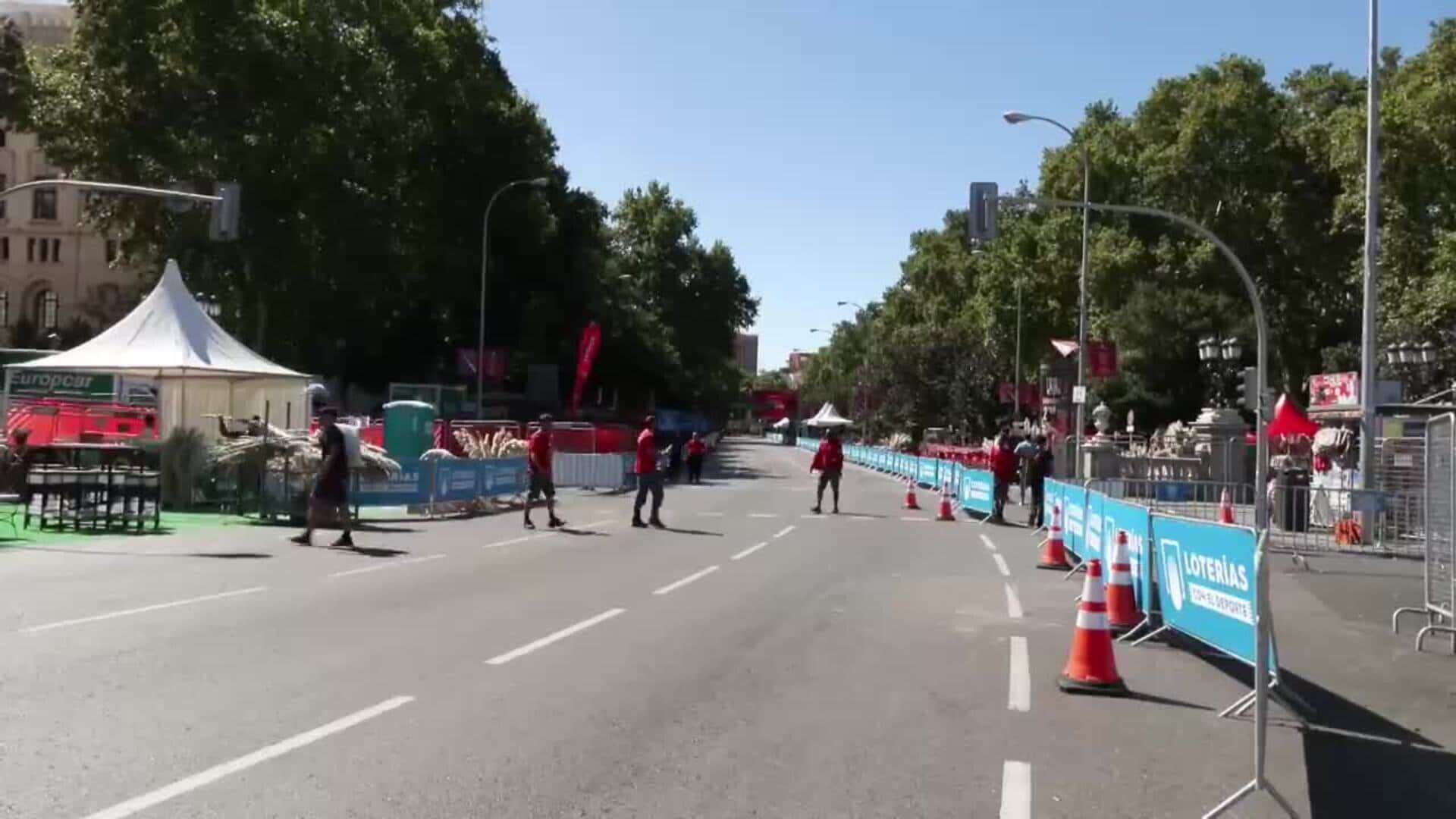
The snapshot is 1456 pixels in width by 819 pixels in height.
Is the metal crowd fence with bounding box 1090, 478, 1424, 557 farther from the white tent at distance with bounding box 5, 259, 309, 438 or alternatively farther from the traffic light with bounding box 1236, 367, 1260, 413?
the white tent at distance with bounding box 5, 259, 309, 438

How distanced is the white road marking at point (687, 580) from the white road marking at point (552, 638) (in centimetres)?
178

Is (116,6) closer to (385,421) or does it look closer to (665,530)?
(385,421)

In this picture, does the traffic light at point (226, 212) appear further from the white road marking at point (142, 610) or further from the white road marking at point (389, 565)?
the white road marking at point (142, 610)

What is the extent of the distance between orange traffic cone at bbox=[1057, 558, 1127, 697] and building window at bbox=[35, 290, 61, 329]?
86.8 meters

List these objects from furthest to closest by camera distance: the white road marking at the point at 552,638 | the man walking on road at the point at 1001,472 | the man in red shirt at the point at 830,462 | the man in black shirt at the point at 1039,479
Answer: the man in red shirt at the point at 830,462 → the man walking on road at the point at 1001,472 → the man in black shirt at the point at 1039,479 → the white road marking at the point at 552,638

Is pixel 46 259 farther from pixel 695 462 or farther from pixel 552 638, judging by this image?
pixel 552 638

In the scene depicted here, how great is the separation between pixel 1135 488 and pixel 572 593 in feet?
59.1

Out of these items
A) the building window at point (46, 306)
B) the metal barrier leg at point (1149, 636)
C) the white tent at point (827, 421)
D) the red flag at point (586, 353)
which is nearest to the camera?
the metal barrier leg at point (1149, 636)

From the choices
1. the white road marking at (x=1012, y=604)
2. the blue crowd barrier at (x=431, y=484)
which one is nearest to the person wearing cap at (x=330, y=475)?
the blue crowd barrier at (x=431, y=484)

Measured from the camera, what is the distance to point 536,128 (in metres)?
63.5

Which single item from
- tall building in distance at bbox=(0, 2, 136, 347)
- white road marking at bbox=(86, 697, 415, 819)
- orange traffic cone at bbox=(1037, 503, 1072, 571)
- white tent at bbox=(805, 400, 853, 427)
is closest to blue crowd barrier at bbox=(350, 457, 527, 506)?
orange traffic cone at bbox=(1037, 503, 1072, 571)

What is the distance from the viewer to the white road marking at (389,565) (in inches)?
623

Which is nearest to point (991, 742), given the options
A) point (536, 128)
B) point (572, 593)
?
point (572, 593)

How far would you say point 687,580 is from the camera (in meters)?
15.9
